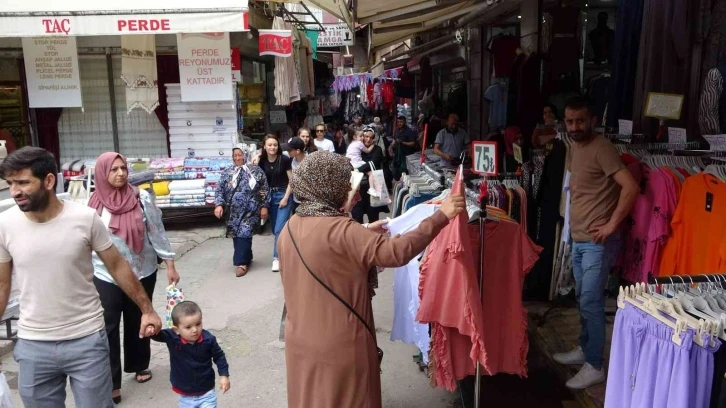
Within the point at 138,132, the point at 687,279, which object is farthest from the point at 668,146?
the point at 138,132

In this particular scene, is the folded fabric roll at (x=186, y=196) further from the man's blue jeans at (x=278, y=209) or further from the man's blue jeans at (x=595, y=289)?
the man's blue jeans at (x=595, y=289)

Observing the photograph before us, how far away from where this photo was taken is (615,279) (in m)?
5.53

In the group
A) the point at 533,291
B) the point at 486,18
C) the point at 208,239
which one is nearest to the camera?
the point at 533,291

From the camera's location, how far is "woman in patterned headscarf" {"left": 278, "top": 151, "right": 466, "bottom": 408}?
270 centimetres

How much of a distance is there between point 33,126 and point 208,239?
13.3 feet

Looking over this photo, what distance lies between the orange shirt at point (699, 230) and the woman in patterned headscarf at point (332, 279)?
186 centimetres

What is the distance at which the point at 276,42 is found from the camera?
1053 cm

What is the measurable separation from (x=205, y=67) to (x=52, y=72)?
2.59m

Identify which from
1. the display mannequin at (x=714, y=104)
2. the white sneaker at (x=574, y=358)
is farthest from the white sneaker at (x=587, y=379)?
the display mannequin at (x=714, y=104)

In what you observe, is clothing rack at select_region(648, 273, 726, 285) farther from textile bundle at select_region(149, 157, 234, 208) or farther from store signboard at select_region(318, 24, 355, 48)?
store signboard at select_region(318, 24, 355, 48)

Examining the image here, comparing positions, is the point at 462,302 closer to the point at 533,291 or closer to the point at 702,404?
the point at 702,404

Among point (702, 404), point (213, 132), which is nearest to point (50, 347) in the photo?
point (702, 404)

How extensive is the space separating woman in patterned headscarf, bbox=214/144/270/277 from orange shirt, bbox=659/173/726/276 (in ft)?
16.7

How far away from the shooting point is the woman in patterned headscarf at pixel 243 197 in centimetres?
785
